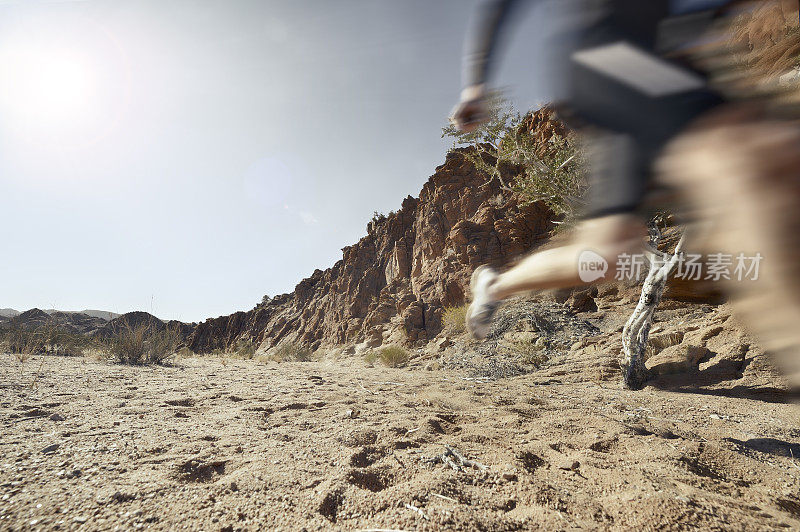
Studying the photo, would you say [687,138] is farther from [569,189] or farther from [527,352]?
[527,352]

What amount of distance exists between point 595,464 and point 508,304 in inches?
385

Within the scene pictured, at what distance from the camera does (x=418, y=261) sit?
2300 centimetres

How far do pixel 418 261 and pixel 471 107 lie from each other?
833 inches

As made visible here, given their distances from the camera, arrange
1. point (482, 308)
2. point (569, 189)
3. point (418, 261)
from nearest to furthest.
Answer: point (482, 308) < point (569, 189) < point (418, 261)

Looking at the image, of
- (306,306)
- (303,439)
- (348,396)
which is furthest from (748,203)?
(306,306)

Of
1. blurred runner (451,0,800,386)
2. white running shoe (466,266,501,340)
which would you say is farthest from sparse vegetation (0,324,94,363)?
blurred runner (451,0,800,386)

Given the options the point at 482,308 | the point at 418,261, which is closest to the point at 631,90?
the point at 482,308

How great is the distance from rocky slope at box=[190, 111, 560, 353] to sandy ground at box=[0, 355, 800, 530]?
6.54 meters

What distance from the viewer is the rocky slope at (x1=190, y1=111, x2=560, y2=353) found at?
17.1 m

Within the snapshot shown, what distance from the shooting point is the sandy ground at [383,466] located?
94 cm

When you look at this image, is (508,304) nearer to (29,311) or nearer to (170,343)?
(170,343)

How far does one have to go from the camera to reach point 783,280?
731 mm

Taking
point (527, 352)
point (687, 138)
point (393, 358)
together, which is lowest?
point (393, 358)

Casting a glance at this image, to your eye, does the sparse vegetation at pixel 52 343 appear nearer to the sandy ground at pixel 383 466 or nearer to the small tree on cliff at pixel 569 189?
the sandy ground at pixel 383 466
